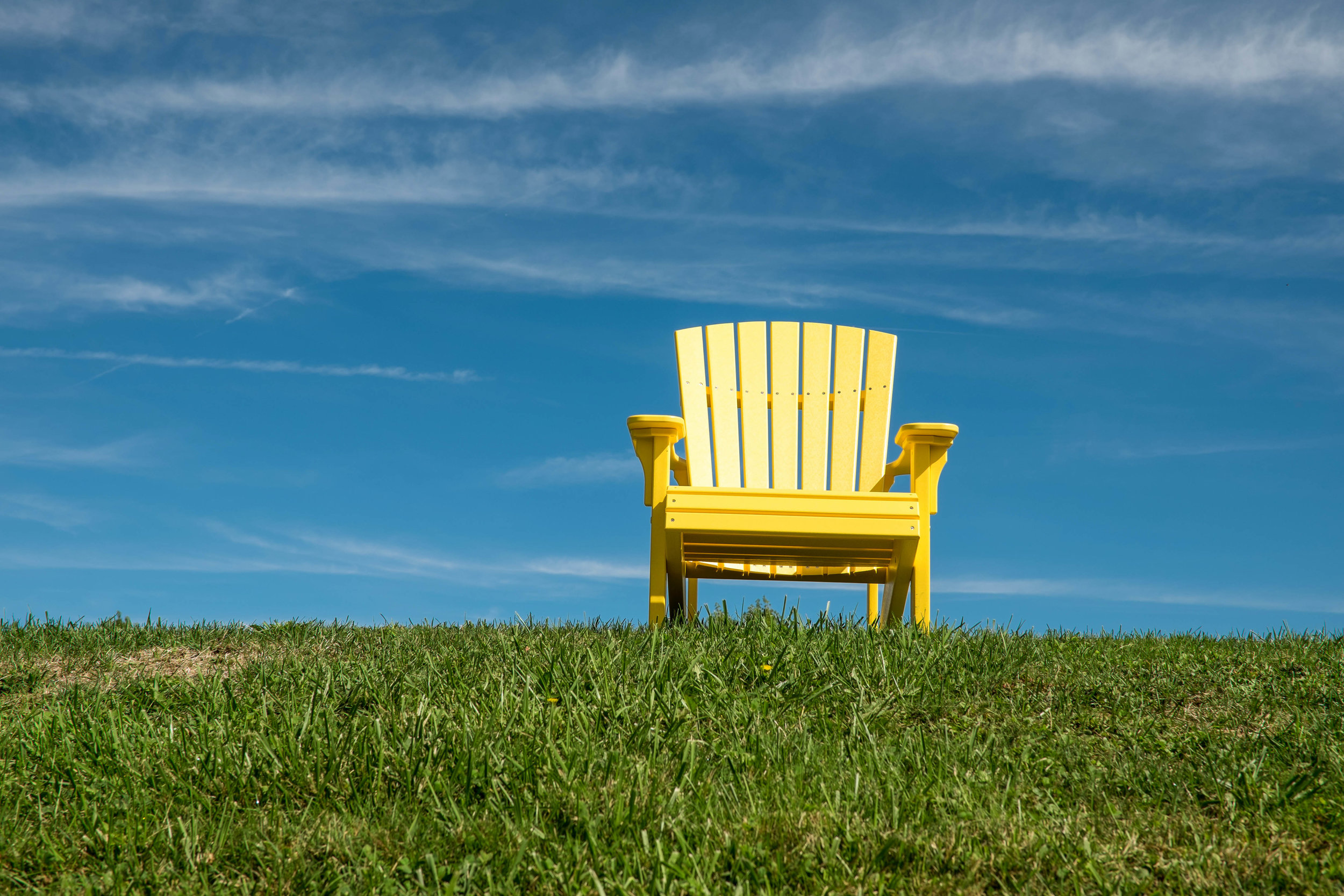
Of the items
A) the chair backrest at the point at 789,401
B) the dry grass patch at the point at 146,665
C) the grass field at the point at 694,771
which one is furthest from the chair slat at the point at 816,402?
the dry grass patch at the point at 146,665

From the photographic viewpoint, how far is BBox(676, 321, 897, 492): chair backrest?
17.4 feet

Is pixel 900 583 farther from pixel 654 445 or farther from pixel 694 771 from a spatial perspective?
pixel 694 771

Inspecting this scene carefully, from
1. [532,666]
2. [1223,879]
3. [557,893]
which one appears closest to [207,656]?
[532,666]

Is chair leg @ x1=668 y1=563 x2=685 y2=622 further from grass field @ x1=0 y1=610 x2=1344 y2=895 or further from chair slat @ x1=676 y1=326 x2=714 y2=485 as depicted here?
grass field @ x1=0 y1=610 x2=1344 y2=895

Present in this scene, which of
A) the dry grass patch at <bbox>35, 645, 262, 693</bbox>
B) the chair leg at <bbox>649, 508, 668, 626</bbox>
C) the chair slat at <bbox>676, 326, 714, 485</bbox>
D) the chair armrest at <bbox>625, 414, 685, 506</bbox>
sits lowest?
the dry grass patch at <bbox>35, 645, 262, 693</bbox>

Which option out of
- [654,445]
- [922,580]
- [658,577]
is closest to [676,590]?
[658,577]

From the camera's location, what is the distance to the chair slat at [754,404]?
532cm

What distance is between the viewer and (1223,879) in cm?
194

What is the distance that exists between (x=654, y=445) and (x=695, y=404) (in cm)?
94


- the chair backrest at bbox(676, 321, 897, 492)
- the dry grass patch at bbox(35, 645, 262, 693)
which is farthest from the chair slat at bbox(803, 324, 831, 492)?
the dry grass patch at bbox(35, 645, 262, 693)

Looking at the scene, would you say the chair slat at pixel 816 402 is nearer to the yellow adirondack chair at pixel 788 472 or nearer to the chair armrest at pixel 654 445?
the yellow adirondack chair at pixel 788 472

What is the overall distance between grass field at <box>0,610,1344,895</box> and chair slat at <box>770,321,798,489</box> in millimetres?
1724

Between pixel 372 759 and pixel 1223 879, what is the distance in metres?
1.85

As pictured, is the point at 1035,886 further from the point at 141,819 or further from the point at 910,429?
the point at 910,429
